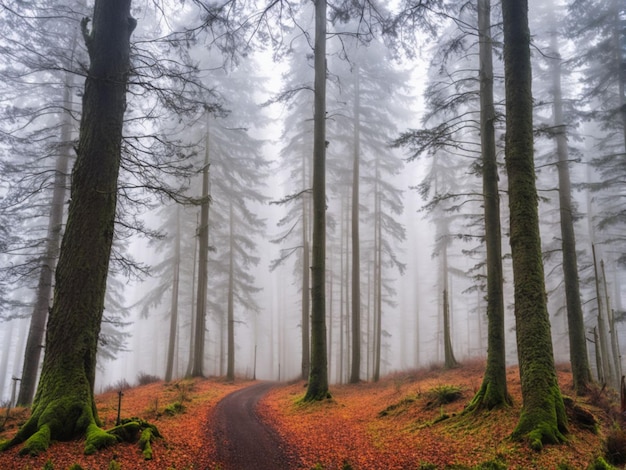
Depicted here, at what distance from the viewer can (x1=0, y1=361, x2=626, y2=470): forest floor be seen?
4711 millimetres

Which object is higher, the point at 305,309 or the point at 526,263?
the point at 526,263

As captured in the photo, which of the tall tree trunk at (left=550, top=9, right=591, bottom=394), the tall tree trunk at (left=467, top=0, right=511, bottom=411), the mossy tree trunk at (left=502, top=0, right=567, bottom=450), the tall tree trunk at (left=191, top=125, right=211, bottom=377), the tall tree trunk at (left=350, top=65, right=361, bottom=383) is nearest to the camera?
the mossy tree trunk at (left=502, top=0, right=567, bottom=450)

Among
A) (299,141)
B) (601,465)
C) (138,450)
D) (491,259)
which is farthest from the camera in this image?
(299,141)

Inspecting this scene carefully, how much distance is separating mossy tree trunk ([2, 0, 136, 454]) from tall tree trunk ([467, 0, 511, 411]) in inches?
284

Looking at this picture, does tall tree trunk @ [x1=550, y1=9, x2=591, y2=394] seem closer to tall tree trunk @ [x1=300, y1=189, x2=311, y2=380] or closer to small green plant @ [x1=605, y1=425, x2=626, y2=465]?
small green plant @ [x1=605, y1=425, x2=626, y2=465]

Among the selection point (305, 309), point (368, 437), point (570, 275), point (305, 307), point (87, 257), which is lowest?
point (368, 437)

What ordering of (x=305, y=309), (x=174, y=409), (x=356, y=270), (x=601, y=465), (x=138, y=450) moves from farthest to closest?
1. (x=305, y=309)
2. (x=356, y=270)
3. (x=174, y=409)
4. (x=138, y=450)
5. (x=601, y=465)

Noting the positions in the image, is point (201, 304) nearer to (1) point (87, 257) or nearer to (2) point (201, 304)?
(2) point (201, 304)

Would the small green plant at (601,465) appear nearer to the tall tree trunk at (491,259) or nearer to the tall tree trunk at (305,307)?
the tall tree trunk at (491,259)

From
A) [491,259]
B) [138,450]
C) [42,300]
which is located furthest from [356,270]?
[138,450]

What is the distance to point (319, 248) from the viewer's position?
39.1ft

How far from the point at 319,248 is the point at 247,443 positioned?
6.56m

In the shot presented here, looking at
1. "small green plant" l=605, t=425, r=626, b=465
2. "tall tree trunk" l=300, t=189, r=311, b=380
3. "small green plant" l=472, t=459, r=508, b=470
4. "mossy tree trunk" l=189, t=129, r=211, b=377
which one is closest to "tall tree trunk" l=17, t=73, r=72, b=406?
"mossy tree trunk" l=189, t=129, r=211, b=377

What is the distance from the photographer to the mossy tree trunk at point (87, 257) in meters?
5.06
